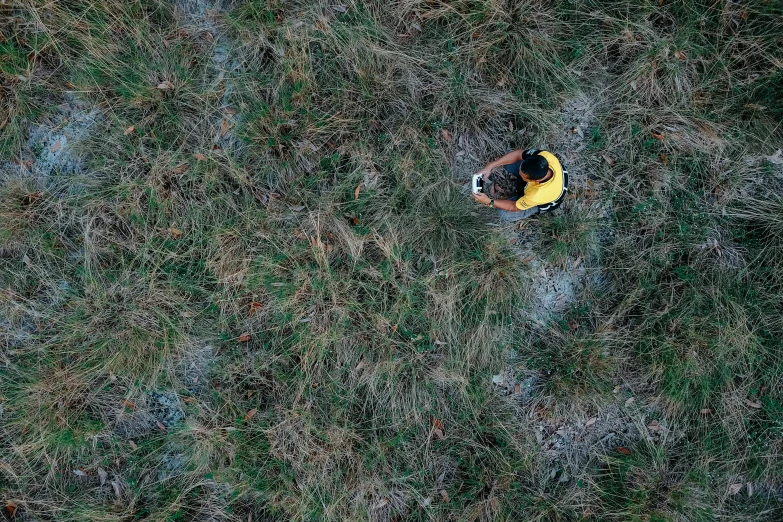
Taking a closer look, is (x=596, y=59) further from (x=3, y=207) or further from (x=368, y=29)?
(x=3, y=207)

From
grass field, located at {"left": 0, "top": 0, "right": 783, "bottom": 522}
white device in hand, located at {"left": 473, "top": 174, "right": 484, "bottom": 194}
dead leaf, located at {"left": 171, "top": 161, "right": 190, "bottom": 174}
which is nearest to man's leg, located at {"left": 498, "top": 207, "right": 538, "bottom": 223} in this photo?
grass field, located at {"left": 0, "top": 0, "right": 783, "bottom": 522}

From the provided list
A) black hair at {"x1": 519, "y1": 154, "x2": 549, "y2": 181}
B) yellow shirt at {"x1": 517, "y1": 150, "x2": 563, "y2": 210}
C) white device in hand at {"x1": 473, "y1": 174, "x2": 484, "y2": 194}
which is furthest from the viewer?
white device in hand at {"x1": 473, "y1": 174, "x2": 484, "y2": 194}

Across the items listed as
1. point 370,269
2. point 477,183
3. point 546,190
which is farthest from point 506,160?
point 370,269

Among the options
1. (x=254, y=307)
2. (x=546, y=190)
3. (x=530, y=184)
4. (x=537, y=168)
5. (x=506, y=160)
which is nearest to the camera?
(x=537, y=168)

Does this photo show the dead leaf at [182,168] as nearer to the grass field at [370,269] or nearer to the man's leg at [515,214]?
the grass field at [370,269]

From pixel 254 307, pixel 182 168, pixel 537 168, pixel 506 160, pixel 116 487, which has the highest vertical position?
pixel 182 168

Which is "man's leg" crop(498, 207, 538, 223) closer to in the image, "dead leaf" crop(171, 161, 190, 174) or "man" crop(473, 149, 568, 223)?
"man" crop(473, 149, 568, 223)

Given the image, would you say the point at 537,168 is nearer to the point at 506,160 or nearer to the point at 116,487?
the point at 506,160
